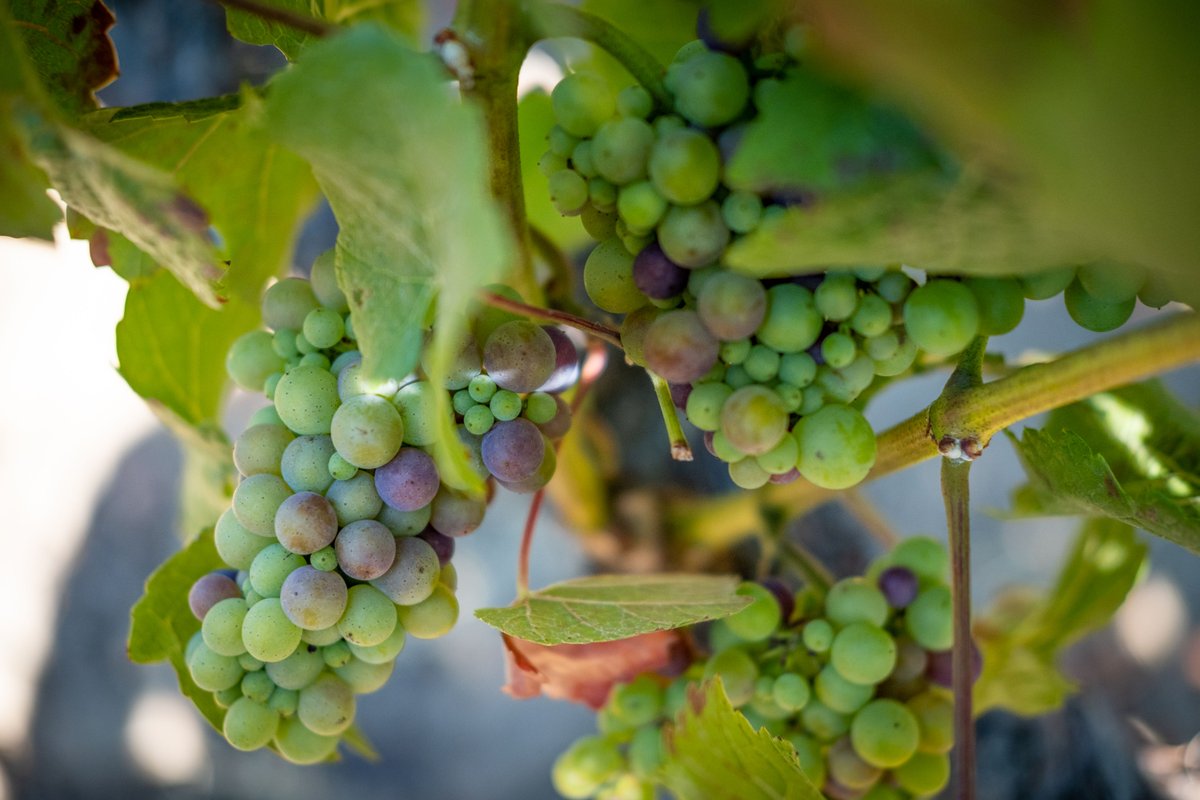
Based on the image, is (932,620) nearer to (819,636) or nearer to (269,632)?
(819,636)

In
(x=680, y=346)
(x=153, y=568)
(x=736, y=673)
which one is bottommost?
(x=153, y=568)

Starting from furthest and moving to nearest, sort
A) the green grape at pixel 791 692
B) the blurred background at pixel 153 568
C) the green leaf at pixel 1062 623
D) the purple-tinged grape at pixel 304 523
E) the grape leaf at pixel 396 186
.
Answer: the blurred background at pixel 153 568 < the green leaf at pixel 1062 623 < the green grape at pixel 791 692 < the purple-tinged grape at pixel 304 523 < the grape leaf at pixel 396 186

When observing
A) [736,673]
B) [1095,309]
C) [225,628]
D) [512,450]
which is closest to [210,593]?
[225,628]

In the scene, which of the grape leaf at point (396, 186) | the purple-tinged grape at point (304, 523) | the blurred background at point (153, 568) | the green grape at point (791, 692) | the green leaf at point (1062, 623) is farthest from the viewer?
the blurred background at point (153, 568)

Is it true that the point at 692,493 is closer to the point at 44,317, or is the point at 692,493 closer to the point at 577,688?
the point at 577,688

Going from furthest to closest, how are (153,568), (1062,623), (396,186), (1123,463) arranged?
(153,568) < (1062,623) < (1123,463) < (396,186)

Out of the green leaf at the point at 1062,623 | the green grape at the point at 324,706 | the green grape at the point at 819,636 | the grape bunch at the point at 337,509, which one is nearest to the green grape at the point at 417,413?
the grape bunch at the point at 337,509

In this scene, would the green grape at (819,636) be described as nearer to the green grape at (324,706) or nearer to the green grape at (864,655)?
the green grape at (864,655)
